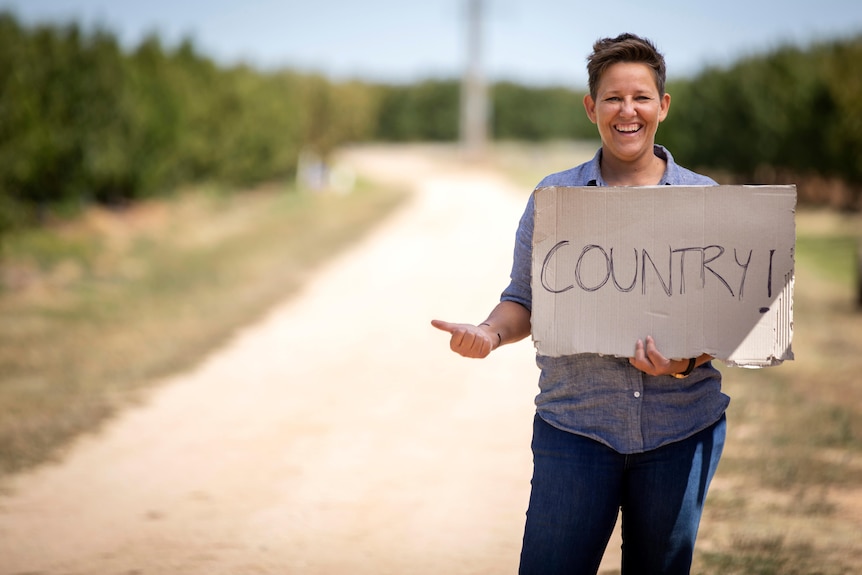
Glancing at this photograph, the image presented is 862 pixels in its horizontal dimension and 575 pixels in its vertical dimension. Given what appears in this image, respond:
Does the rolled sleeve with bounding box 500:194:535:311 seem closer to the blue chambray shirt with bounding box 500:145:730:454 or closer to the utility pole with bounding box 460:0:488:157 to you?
the blue chambray shirt with bounding box 500:145:730:454

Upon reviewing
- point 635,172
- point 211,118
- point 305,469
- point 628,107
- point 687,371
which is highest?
point 211,118

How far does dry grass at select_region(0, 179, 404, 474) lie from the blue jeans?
398cm

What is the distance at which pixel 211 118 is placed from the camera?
21688mm

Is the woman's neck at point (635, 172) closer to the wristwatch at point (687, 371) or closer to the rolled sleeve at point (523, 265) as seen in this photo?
the rolled sleeve at point (523, 265)

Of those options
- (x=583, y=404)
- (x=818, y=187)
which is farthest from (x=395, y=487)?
(x=818, y=187)

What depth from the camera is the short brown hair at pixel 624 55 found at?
7.50 feet

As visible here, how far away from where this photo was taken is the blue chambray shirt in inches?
89.9

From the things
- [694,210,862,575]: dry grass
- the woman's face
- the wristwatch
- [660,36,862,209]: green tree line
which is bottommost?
[694,210,862,575]: dry grass

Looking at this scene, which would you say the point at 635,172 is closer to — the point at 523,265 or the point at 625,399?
the point at 523,265

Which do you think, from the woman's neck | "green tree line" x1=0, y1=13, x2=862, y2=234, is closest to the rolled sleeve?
the woman's neck

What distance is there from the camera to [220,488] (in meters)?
4.89

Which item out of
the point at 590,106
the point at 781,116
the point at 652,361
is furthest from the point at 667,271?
the point at 781,116

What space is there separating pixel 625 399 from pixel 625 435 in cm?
9

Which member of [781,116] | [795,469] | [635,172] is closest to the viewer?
[635,172]
